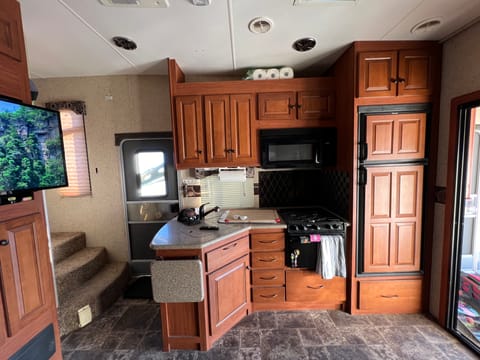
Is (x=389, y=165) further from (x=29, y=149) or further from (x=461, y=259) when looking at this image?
(x=29, y=149)

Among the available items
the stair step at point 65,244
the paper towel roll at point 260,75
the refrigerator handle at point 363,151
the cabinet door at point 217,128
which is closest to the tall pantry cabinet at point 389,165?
the refrigerator handle at point 363,151

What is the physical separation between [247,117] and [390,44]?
57.5 inches

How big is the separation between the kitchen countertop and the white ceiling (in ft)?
5.62

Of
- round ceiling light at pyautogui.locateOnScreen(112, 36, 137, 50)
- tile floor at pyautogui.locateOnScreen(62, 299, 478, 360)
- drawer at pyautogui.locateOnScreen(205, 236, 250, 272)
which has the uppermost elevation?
round ceiling light at pyautogui.locateOnScreen(112, 36, 137, 50)

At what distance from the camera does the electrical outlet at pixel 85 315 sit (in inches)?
80.2

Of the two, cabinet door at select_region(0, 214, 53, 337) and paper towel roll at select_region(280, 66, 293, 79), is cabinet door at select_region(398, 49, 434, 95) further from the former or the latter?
cabinet door at select_region(0, 214, 53, 337)

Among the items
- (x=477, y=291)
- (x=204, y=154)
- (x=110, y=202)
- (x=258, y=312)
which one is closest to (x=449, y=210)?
(x=477, y=291)

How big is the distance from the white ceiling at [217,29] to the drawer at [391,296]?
7.64 feet

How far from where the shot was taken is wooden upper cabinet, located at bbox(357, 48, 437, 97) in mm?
1885

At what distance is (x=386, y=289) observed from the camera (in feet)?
6.79

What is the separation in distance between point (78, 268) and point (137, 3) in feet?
8.64

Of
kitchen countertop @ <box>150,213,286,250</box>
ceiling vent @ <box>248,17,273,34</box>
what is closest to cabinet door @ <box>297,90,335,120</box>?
ceiling vent @ <box>248,17,273,34</box>

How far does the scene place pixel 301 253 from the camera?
2.06 meters

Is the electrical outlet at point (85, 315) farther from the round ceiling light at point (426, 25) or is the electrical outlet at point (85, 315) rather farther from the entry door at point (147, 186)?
the round ceiling light at point (426, 25)
